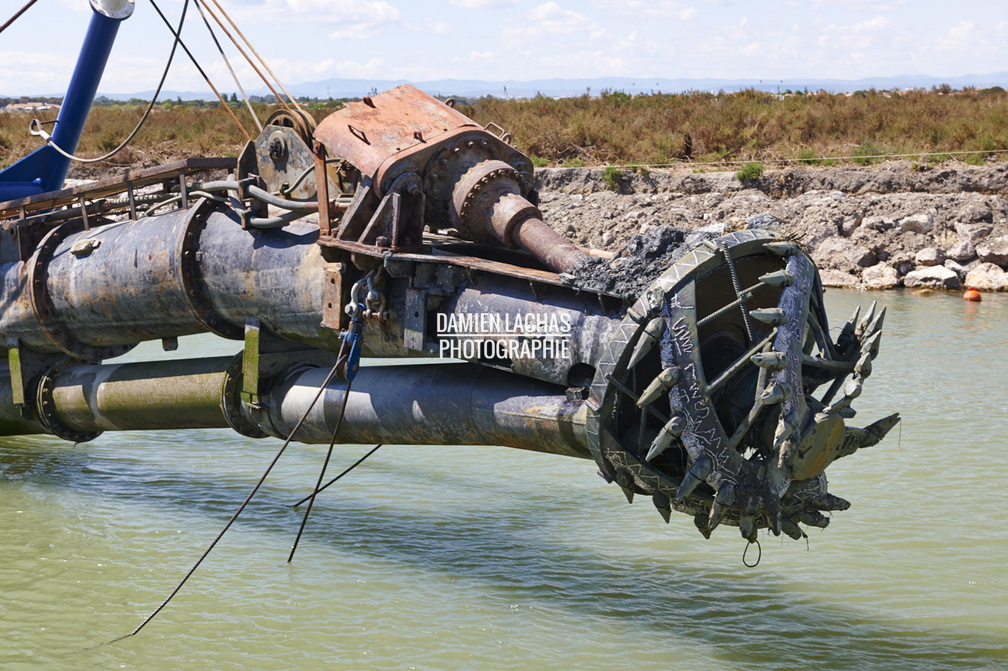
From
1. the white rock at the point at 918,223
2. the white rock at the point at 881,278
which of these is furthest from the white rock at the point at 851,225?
the white rock at the point at 881,278

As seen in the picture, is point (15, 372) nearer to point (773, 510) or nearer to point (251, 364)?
point (251, 364)

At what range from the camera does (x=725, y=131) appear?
28484mm

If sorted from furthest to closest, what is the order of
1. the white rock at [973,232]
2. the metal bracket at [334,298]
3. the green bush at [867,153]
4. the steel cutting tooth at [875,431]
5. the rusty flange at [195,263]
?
the green bush at [867,153] → the white rock at [973,232] → the rusty flange at [195,263] → the metal bracket at [334,298] → the steel cutting tooth at [875,431]

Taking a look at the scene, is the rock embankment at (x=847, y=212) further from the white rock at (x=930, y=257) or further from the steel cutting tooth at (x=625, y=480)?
the steel cutting tooth at (x=625, y=480)

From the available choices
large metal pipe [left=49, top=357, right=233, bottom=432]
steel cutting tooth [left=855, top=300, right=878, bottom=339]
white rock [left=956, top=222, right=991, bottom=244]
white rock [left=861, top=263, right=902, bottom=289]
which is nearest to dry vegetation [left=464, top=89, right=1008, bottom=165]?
white rock [left=956, top=222, right=991, bottom=244]

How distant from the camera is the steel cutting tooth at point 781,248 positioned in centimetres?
522

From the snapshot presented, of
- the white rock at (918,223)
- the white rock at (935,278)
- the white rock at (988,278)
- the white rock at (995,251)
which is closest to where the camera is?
the white rock at (988,278)

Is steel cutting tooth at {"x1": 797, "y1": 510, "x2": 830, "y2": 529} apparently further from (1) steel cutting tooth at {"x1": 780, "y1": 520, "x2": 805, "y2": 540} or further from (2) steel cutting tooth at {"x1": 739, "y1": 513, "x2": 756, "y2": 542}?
(2) steel cutting tooth at {"x1": 739, "y1": 513, "x2": 756, "y2": 542}

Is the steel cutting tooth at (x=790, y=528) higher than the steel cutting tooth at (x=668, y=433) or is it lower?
lower

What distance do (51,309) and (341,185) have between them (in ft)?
9.37

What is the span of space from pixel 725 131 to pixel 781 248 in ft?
79.1

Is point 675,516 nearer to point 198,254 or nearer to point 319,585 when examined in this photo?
point 319,585

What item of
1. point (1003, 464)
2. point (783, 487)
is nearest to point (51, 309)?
point (783, 487)

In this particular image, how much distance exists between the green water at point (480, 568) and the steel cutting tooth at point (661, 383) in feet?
5.75
